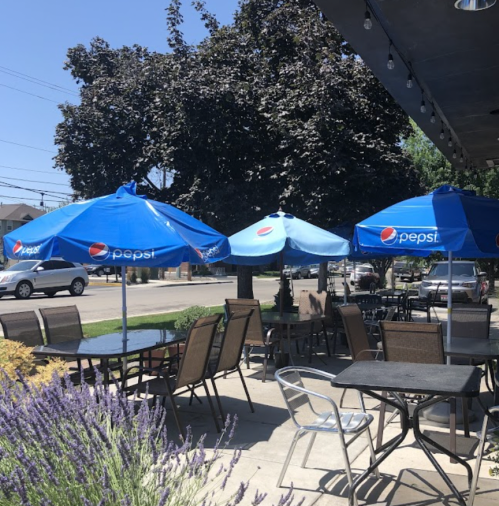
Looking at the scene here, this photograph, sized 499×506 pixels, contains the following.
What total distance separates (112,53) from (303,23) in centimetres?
602

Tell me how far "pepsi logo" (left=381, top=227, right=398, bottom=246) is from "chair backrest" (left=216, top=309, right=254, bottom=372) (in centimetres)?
167

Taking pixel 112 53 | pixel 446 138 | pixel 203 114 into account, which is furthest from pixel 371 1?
pixel 112 53

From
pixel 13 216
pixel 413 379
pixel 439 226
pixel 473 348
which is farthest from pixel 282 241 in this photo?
pixel 13 216

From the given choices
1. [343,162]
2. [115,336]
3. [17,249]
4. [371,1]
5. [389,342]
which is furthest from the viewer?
[343,162]

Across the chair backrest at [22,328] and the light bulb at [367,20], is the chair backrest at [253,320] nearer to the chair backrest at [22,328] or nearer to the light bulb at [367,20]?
the chair backrest at [22,328]

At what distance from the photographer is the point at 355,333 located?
6273 millimetres

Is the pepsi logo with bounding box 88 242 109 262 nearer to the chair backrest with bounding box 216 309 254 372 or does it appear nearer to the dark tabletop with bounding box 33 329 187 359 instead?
the dark tabletop with bounding box 33 329 187 359

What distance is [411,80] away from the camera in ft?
19.1

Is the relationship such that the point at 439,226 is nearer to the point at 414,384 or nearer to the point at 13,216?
the point at 414,384

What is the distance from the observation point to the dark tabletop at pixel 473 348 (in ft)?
17.7

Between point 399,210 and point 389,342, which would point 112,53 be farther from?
point 389,342

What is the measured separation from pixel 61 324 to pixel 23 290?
18021 mm

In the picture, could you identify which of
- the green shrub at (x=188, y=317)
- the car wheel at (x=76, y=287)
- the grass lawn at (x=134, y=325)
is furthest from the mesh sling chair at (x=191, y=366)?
the car wheel at (x=76, y=287)

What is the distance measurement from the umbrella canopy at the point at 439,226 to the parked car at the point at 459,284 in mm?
12247
